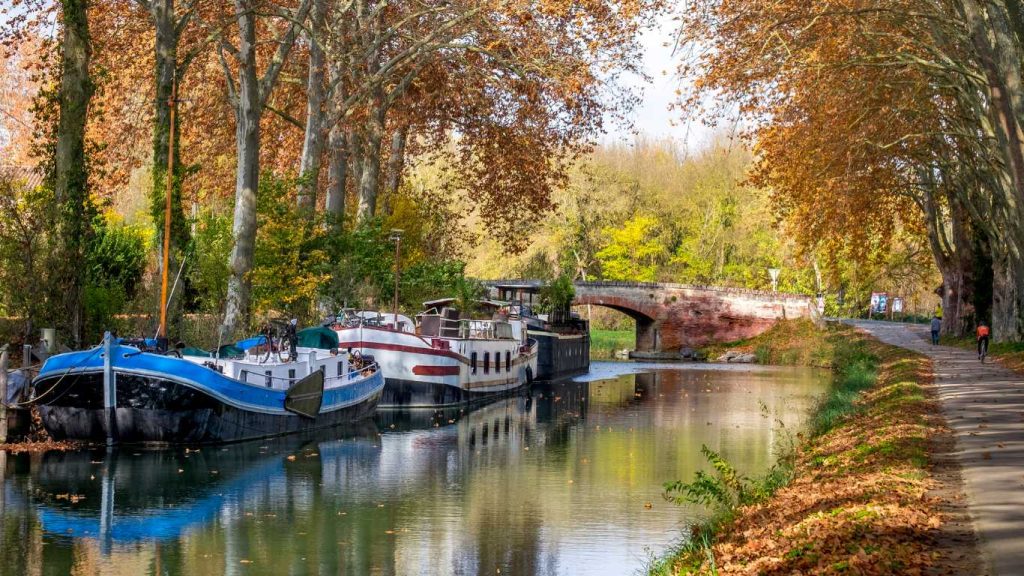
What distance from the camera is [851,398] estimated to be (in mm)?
31453

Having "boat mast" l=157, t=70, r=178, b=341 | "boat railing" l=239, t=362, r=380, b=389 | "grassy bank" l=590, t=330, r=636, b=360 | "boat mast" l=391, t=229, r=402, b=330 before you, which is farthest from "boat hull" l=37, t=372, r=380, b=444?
"grassy bank" l=590, t=330, r=636, b=360

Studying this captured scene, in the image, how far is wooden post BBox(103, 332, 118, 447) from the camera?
2450cm

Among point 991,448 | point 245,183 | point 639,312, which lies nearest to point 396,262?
Result: point 245,183

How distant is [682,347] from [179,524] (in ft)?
207

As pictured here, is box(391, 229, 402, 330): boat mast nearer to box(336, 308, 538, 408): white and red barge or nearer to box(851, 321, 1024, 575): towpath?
box(336, 308, 538, 408): white and red barge

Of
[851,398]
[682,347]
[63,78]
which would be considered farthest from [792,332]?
[63,78]

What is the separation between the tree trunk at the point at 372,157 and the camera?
44.2m

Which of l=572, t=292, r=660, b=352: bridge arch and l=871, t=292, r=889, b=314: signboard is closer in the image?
l=572, t=292, r=660, b=352: bridge arch

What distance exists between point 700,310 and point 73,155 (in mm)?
55204

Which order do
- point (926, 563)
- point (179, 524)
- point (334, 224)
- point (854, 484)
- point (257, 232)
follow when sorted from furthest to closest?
point (334, 224) → point (257, 232) → point (179, 524) → point (854, 484) → point (926, 563)

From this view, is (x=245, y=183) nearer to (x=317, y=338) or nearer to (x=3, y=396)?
(x=317, y=338)

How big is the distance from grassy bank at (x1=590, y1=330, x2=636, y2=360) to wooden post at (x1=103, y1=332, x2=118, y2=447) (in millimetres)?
53672

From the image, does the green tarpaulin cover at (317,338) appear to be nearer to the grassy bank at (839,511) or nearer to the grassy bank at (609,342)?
the grassy bank at (839,511)

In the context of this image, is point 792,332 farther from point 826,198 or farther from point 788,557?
point 788,557
